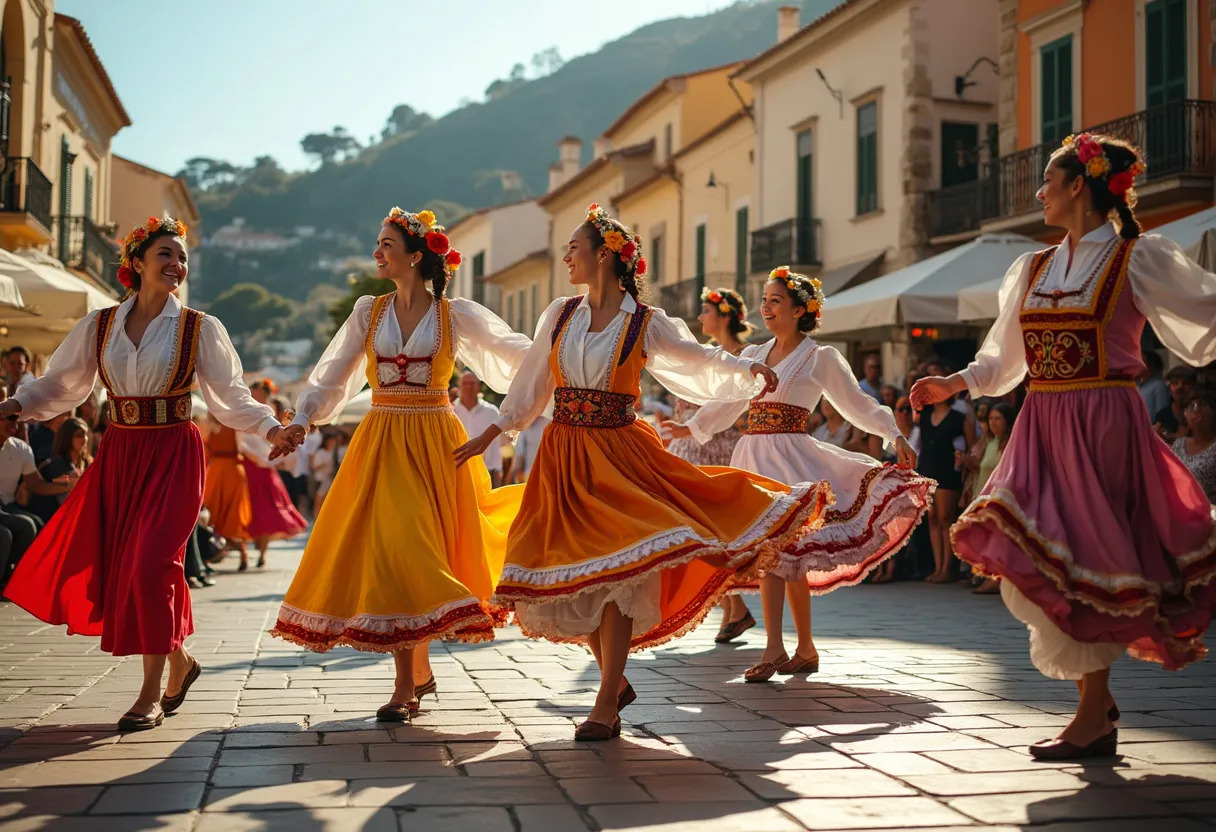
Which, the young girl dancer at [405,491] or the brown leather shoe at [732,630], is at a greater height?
the young girl dancer at [405,491]

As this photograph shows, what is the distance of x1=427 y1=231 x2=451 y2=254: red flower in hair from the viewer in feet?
21.3

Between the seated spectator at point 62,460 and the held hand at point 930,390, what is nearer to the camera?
the held hand at point 930,390

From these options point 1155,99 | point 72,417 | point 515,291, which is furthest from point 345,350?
point 515,291

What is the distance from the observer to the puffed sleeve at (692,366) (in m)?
6.09

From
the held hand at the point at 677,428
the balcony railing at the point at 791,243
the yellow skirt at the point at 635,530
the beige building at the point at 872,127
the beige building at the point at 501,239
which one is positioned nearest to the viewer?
the yellow skirt at the point at 635,530

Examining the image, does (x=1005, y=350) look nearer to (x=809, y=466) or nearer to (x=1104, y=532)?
(x=1104, y=532)

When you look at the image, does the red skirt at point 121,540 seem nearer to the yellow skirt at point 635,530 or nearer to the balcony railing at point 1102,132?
the yellow skirt at point 635,530

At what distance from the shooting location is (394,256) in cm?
641

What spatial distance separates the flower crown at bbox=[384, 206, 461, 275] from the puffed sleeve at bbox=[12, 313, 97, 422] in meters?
1.35

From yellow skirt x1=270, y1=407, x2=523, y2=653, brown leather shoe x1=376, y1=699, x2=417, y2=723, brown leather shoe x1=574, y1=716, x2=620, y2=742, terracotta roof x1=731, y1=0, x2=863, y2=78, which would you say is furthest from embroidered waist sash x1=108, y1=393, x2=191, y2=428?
terracotta roof x1=731, y1=0, x2=863, y2=78

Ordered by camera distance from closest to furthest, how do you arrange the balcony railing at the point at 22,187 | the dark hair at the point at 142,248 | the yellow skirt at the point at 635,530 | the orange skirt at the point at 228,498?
1. the yellow skirt at the point at 635,530
2. the dark hair at the point at 142,248
3. the orange skirt at the point at 228,498
4. the balcony railing at the point at 22,187

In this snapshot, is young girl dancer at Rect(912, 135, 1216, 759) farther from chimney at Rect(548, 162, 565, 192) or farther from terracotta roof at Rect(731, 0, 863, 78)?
chimney at Rect(548, 162, 565, 192)

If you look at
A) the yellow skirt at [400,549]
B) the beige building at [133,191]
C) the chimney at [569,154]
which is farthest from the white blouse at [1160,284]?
the chimney at [569,154]

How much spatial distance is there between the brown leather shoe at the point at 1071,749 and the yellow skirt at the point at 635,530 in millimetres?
1272
